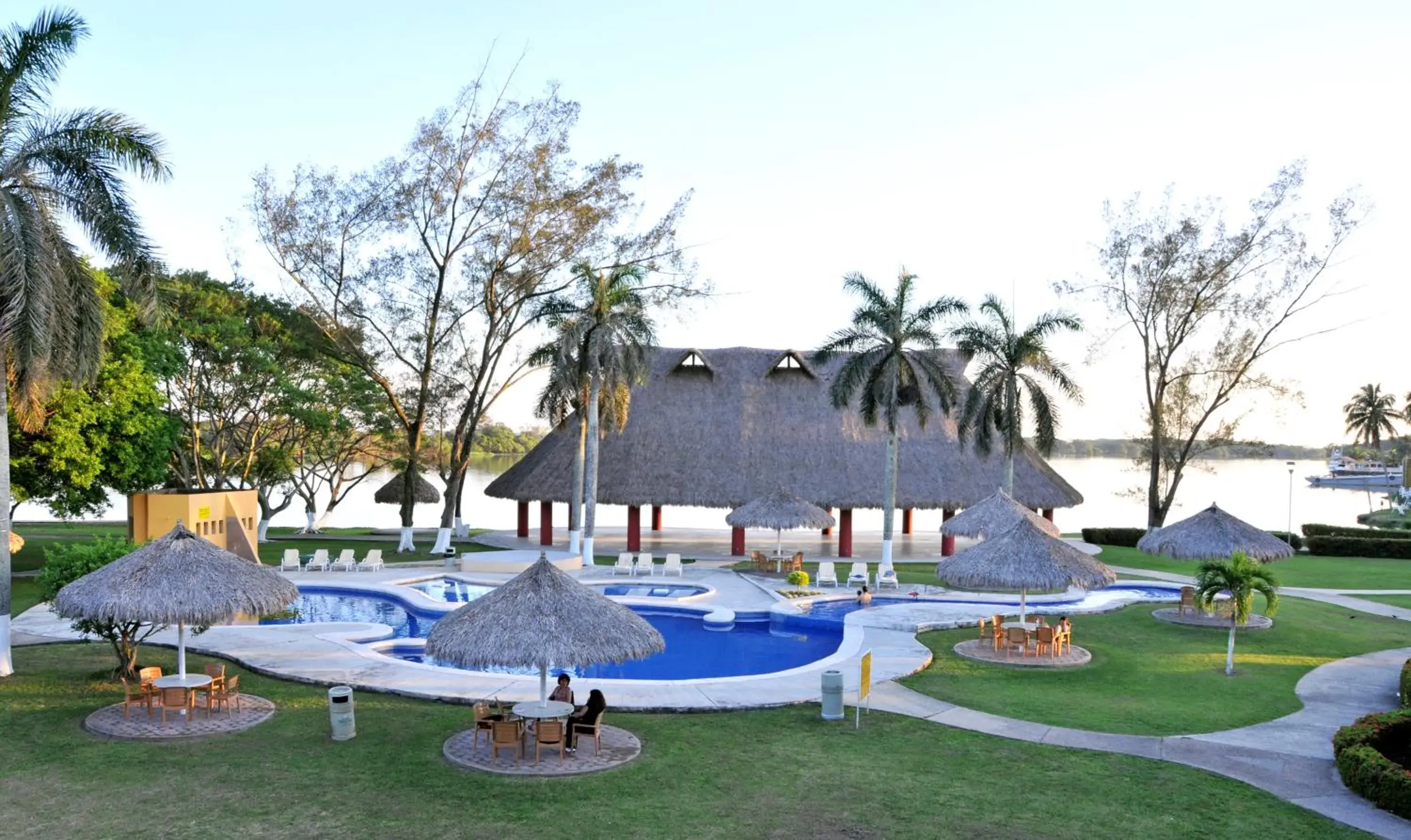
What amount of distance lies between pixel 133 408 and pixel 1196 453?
37675mm

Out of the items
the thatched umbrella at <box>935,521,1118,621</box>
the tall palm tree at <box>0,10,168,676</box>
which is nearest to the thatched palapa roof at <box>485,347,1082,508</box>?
the thatched umbrella at <box>935,521,1118,621</box>

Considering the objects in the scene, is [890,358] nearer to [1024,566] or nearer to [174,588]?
[1024,566]

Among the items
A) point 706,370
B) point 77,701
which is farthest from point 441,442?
point 77,701

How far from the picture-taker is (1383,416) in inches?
3954

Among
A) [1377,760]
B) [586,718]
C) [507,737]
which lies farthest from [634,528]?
[1377,760]

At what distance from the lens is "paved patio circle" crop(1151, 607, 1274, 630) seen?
20.7 metres

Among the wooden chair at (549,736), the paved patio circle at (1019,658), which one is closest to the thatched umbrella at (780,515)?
the paved patio circle at (1019,658)

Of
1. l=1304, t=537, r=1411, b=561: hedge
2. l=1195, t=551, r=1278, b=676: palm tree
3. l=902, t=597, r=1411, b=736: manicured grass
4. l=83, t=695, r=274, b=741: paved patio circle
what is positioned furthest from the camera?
l=1304, t=537, r=1411, b=561: hedge

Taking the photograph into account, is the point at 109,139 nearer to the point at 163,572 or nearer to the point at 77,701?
the point at 163,572

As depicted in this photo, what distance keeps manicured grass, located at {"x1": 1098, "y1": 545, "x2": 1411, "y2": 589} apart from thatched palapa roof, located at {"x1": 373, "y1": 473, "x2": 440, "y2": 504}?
79.1 feet

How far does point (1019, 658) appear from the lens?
56.9ft

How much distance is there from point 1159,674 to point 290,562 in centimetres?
2155

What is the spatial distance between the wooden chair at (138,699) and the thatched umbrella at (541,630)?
12.7 feet

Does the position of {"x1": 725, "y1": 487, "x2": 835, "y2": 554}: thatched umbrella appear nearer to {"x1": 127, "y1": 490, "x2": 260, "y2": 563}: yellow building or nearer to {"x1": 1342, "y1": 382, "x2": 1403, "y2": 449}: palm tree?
{"x1": 127, "y1": 490, "x2": 260, "y2": 563}: yellow building
